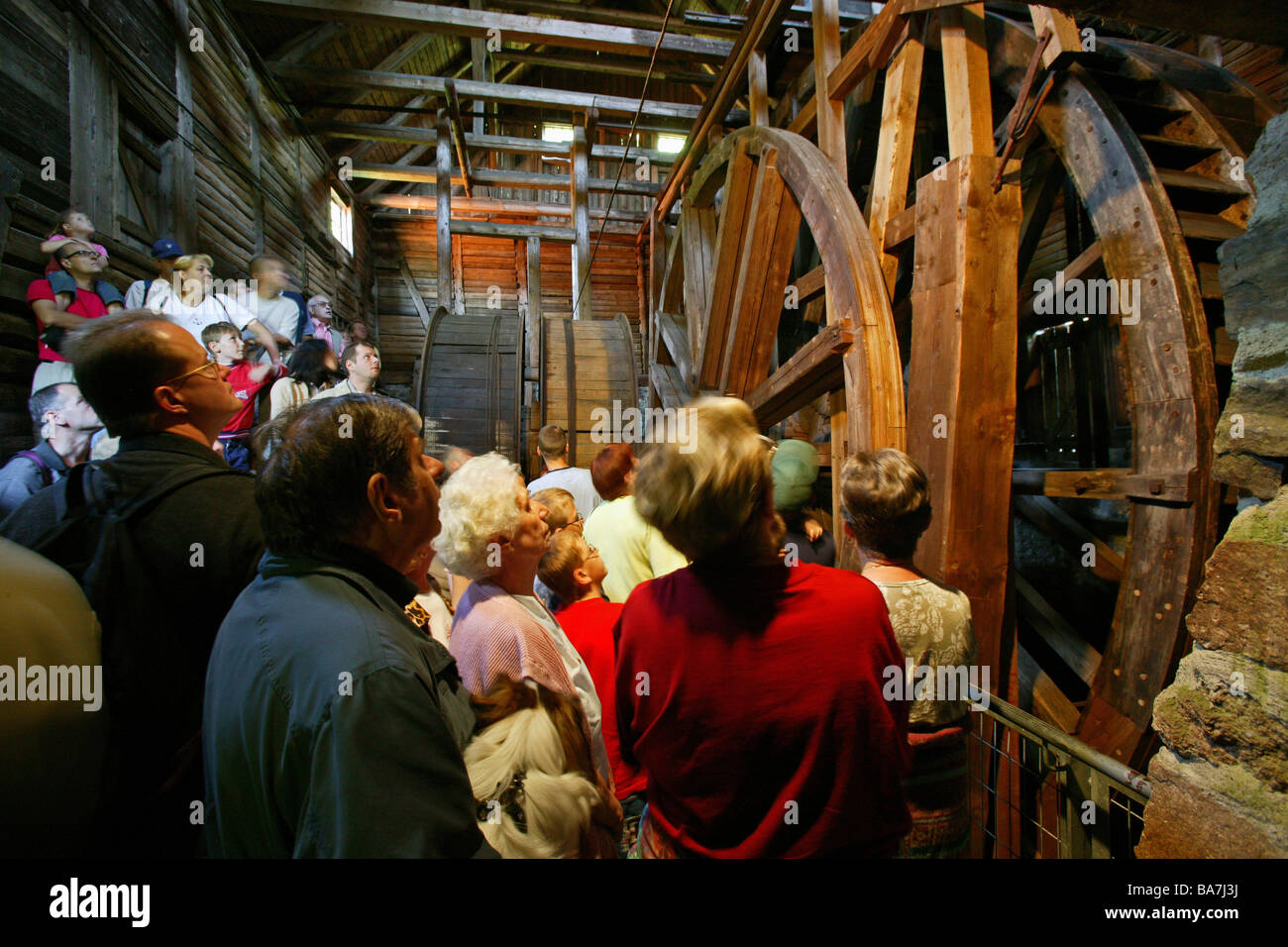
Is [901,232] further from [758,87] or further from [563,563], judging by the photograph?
[758,87]

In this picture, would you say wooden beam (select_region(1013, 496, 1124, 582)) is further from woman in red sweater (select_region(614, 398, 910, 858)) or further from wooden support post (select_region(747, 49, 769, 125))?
wooden support post (select_region(747, 49, 769, 125))

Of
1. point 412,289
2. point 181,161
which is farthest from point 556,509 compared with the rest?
point 412,289

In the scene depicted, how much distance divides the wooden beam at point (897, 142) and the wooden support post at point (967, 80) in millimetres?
242

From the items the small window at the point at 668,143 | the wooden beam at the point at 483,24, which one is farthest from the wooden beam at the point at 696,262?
the small window at the point at 668,143

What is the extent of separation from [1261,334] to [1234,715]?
86cm

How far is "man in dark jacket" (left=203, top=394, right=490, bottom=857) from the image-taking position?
0.83 meters

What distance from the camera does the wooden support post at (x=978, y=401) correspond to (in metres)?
2.47

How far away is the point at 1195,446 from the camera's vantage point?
7.22 feet

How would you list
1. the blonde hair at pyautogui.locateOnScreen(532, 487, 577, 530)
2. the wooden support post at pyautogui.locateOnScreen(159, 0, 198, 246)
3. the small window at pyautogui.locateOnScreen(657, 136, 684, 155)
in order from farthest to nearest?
the small window at pyautogui.locateOnScreen(657, 136, 684, 155)
the wooden support post at pyautogui.locateOnScreen(159, 0, 198, 246)
the blonde hair at pyautogui.locateOnScreen(532, 487, 577, 530)

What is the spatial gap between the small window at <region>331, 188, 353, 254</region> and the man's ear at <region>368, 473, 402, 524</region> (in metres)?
Result: 13.2

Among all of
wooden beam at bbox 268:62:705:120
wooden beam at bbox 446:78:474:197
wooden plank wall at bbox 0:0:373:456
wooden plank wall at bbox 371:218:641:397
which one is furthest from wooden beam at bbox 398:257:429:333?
wooden beam at bbox 268:62:705:120

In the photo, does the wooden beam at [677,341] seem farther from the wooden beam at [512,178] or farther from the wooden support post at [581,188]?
the wooden beam at [512,178]

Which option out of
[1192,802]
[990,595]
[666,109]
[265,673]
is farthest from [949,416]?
[666,109]

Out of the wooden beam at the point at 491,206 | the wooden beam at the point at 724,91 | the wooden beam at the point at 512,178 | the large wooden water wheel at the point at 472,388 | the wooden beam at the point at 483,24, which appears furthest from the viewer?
the wooden beam at the point at 491,206
